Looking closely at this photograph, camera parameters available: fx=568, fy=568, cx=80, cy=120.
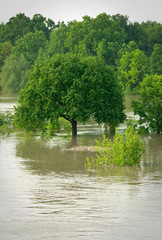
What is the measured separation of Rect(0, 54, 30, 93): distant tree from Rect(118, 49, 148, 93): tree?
18.4 metres

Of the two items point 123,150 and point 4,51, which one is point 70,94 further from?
point 4,51

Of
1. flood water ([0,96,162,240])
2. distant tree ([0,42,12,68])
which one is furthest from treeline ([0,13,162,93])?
flood water ([0,96,162,240])

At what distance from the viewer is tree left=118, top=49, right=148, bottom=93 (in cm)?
10238

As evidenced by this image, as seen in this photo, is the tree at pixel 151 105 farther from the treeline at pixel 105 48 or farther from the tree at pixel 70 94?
the treeline at pixel 105 48

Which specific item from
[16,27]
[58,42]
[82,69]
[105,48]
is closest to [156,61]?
[105,48]

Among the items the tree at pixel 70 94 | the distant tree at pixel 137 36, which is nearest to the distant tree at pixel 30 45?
the distant tree at pixel 137 36

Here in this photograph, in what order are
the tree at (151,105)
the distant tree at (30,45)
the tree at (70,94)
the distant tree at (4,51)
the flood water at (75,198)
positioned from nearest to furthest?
the flood water at (75,198) → the tree at (70,94) → the tree at (151,105) → the distant tree at (30,45) → the distant tree at (4,51)

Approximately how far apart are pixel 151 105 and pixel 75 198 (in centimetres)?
2221

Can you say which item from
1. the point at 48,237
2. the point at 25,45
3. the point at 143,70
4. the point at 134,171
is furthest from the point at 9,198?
the point at 25,45

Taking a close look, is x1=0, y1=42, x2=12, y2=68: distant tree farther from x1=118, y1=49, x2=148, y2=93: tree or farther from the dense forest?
x1=118, y1=49, x2=148, y2=93: tree

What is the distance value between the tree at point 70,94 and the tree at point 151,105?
256 centimetres

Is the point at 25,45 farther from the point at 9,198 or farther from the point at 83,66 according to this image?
the point at 9,198

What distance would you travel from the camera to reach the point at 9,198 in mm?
17844

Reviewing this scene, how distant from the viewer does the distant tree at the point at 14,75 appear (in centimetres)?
10812
